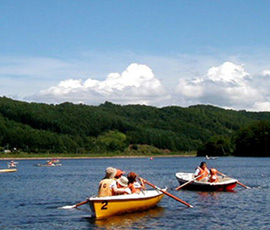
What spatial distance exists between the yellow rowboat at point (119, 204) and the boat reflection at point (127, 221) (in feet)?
0.78

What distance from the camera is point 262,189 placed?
149 feet

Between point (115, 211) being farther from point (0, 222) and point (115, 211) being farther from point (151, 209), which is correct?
point (0, 222)

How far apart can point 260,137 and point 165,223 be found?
525 feet

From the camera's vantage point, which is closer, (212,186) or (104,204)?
(104,204)

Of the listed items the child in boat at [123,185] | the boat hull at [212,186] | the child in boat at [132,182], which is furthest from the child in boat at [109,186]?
the boat hull at [212,186]

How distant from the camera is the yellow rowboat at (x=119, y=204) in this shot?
2639 centimetres

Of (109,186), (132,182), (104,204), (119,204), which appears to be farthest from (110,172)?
(132,182)

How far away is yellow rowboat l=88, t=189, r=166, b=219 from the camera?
26.4 meters

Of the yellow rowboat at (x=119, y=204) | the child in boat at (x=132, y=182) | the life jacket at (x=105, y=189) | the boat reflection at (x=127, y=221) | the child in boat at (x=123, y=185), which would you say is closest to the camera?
the boat reflection at (x=127, y=221)

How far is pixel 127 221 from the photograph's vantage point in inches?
1070

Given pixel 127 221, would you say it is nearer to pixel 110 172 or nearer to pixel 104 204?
pixel 104 204

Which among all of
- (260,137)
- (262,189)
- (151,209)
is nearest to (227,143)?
(260,137)

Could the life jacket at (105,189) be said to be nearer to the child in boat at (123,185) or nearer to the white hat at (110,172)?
the white hat at (110,172)

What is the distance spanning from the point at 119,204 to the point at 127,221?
96 cm
